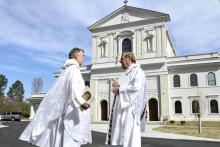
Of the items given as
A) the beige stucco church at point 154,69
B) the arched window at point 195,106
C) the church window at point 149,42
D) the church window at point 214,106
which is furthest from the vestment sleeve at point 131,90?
the church window at point 149,42

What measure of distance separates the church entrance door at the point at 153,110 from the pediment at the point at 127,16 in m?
12.1

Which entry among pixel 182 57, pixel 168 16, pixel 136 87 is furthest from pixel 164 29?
pixel 136 87

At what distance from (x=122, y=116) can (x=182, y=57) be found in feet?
126

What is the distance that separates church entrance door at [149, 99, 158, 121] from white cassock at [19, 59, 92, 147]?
3746 centimetres

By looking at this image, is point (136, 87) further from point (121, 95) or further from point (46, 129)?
point (46, 129)

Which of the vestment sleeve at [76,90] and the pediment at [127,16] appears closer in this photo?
the vestment sleeve at [76,90]

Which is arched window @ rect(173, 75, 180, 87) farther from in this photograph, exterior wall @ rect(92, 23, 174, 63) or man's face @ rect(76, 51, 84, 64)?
man's face @ rect(76, 51, 84, 64)

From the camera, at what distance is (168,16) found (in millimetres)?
44656

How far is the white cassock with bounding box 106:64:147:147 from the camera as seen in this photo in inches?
231

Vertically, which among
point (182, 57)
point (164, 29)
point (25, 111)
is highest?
point (164, 29)

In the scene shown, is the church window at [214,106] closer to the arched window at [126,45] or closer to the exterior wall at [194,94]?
the exterior wall at [194,94]

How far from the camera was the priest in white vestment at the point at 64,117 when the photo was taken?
574 centimetres

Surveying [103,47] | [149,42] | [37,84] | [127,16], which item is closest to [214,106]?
[149,42]

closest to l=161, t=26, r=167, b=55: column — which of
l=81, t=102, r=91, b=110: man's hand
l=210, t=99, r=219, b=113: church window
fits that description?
l=210, t=99, r=219, b=113: church window
